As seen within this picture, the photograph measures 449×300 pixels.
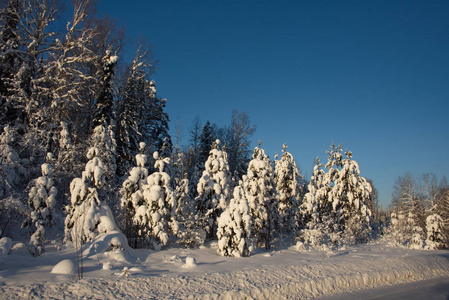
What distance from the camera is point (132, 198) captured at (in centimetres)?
1372

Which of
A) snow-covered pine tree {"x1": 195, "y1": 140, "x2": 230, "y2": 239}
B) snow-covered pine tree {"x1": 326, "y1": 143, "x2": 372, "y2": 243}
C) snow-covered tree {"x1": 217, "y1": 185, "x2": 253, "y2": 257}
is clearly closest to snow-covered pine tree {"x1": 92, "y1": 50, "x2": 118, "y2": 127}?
snow-covered pine tree {"x1": 195, "y1": 140, "x2": 230, "y2": 239}

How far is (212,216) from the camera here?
1712 centimetres

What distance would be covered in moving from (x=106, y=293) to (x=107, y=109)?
17313 millimetres

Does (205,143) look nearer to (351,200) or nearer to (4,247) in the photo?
(351,200)

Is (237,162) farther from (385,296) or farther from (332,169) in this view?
(385,296)

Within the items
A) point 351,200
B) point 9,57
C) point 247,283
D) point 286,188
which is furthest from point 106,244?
point 351,200

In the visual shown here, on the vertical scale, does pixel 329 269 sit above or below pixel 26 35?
below

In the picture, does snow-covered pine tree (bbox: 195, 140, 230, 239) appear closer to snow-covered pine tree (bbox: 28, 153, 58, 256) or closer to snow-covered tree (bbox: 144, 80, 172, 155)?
snow-covered pine tree (bbox: 28, 153, 58, 256)

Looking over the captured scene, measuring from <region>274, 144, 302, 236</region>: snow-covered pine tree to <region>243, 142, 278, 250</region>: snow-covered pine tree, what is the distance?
5276mm

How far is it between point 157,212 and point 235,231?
3.66 meters

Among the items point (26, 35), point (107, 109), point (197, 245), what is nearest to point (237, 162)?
point (107, 109)

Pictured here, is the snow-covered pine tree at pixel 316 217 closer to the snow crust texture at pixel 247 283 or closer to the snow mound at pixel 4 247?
the snow crust texture at pixel 247 283

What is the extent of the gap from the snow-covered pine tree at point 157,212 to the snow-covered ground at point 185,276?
0.85 meters

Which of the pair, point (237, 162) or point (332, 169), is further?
point (237, 162)
